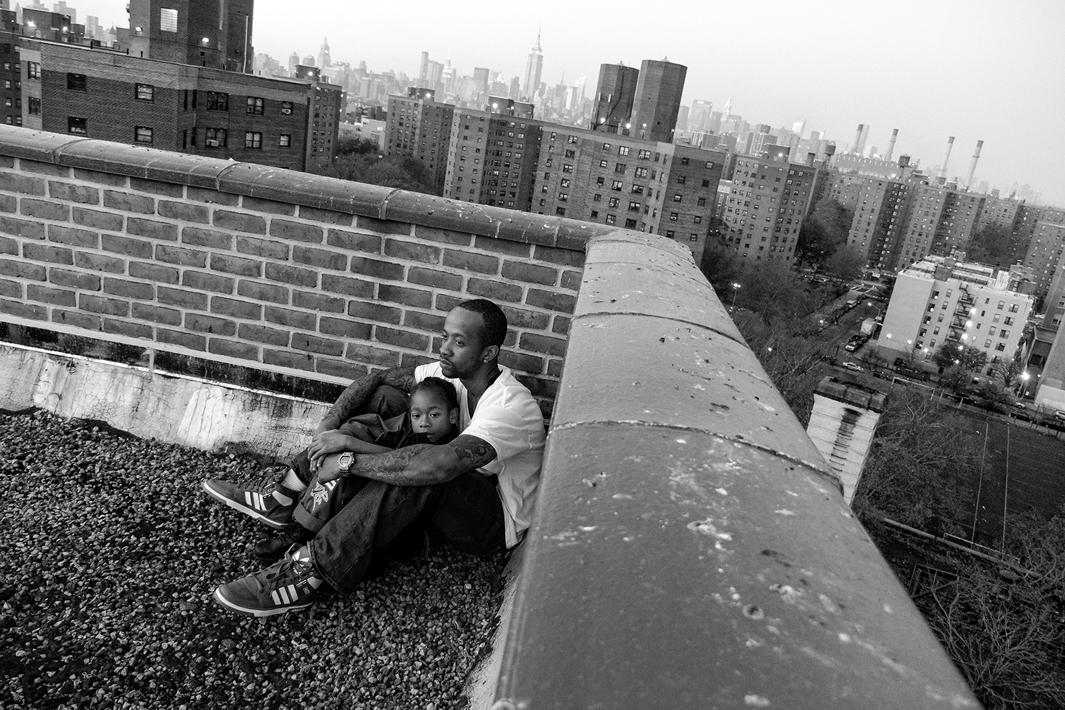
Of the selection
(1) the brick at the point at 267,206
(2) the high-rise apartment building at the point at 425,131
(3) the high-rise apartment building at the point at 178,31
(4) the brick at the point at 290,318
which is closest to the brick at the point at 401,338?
(4) the brick at the point at 290,318

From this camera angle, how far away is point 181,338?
144 inches

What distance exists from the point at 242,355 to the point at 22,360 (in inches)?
42.9

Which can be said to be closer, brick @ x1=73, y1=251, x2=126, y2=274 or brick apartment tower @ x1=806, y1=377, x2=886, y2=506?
brick @ x1=73, y1=251, x2=126, y2=274

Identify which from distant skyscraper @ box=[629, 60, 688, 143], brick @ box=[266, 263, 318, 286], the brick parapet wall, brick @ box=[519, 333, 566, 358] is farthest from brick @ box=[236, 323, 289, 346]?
distant skyscraper @ box=[629, 60, 688, 143]

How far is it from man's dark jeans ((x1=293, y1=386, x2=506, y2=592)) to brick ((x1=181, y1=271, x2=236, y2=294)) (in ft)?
3.96

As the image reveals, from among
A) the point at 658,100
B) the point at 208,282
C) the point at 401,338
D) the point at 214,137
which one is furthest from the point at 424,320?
the point at 658,100

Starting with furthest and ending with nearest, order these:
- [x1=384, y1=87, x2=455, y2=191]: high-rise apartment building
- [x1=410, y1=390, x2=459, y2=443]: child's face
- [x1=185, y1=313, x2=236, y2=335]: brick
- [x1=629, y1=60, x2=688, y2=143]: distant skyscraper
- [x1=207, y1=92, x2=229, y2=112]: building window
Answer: [x1=384, y1=87, x2=455, y2=191]: high-rise apartment building
[x1=629, y1=60, x2=688, y2=143]: distant skyscraper
[x1=207, y1=92, x2=229, y2=112]: building window
[x1=185, y1=313, x2=236, y2=335]: brick
[x1=410, y1=390, x2=459, y2=443]: child's face

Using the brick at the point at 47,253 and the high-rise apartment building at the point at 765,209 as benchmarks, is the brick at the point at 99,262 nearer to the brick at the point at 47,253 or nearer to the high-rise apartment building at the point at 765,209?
the brick at the point at 47,253

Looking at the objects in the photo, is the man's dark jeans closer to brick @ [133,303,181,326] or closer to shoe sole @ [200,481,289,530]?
shoe sole @ [200,481,289,530]

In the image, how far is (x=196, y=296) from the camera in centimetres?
360

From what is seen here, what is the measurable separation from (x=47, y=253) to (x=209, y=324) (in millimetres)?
863

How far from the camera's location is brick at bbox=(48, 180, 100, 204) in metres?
3.52

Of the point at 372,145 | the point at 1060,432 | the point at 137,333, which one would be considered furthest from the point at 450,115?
the point at 137,333

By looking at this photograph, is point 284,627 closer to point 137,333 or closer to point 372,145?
point 137,333
